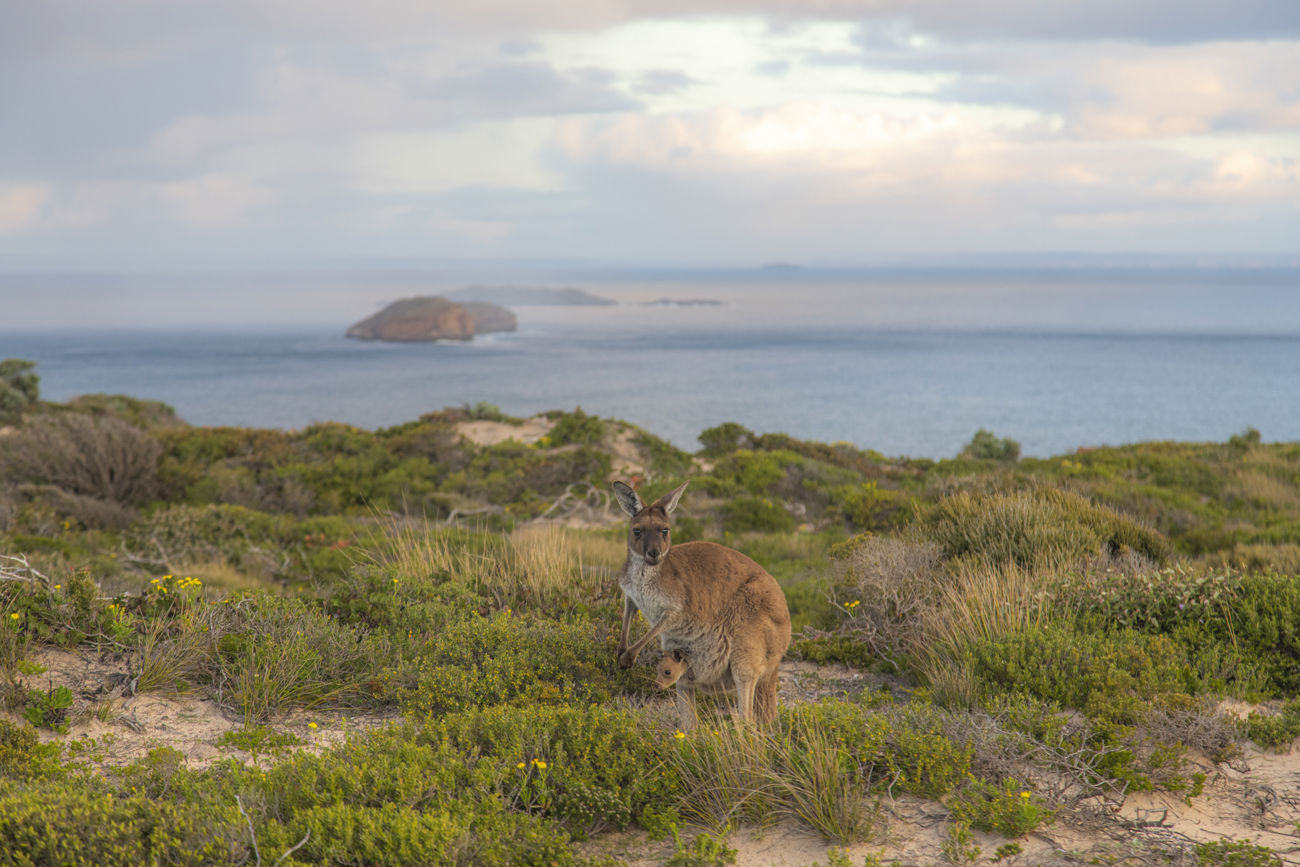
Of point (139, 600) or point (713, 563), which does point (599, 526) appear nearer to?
point (139, 600)

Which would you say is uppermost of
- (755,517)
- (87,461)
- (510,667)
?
(87,461)

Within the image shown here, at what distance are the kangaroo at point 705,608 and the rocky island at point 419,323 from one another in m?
131

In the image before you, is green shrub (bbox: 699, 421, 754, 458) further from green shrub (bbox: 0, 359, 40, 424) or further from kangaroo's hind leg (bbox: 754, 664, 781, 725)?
green shrub (bbox: 0, 359, 40, 424)

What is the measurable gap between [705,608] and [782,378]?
3211 inches

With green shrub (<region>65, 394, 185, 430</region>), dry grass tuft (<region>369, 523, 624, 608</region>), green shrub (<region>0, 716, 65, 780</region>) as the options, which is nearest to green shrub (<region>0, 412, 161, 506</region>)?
green shrub (<region>65, 394, 185, 430</region>)

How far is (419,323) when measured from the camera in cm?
13088

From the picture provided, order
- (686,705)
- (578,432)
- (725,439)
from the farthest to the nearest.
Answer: (725,439)
(578,432)
(686,705)

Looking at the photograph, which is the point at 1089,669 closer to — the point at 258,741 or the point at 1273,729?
the point at 1273,729

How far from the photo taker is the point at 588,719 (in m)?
5.06

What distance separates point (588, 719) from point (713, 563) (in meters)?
1.30

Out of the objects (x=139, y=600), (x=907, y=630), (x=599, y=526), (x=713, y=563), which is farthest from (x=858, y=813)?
(x=599, y=526)

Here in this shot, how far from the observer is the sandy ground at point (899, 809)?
13.5 ft

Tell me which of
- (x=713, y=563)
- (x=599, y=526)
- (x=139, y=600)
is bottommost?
(x=599, y=526)

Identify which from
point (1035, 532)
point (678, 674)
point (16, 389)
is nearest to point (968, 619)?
point (1035, 532)
